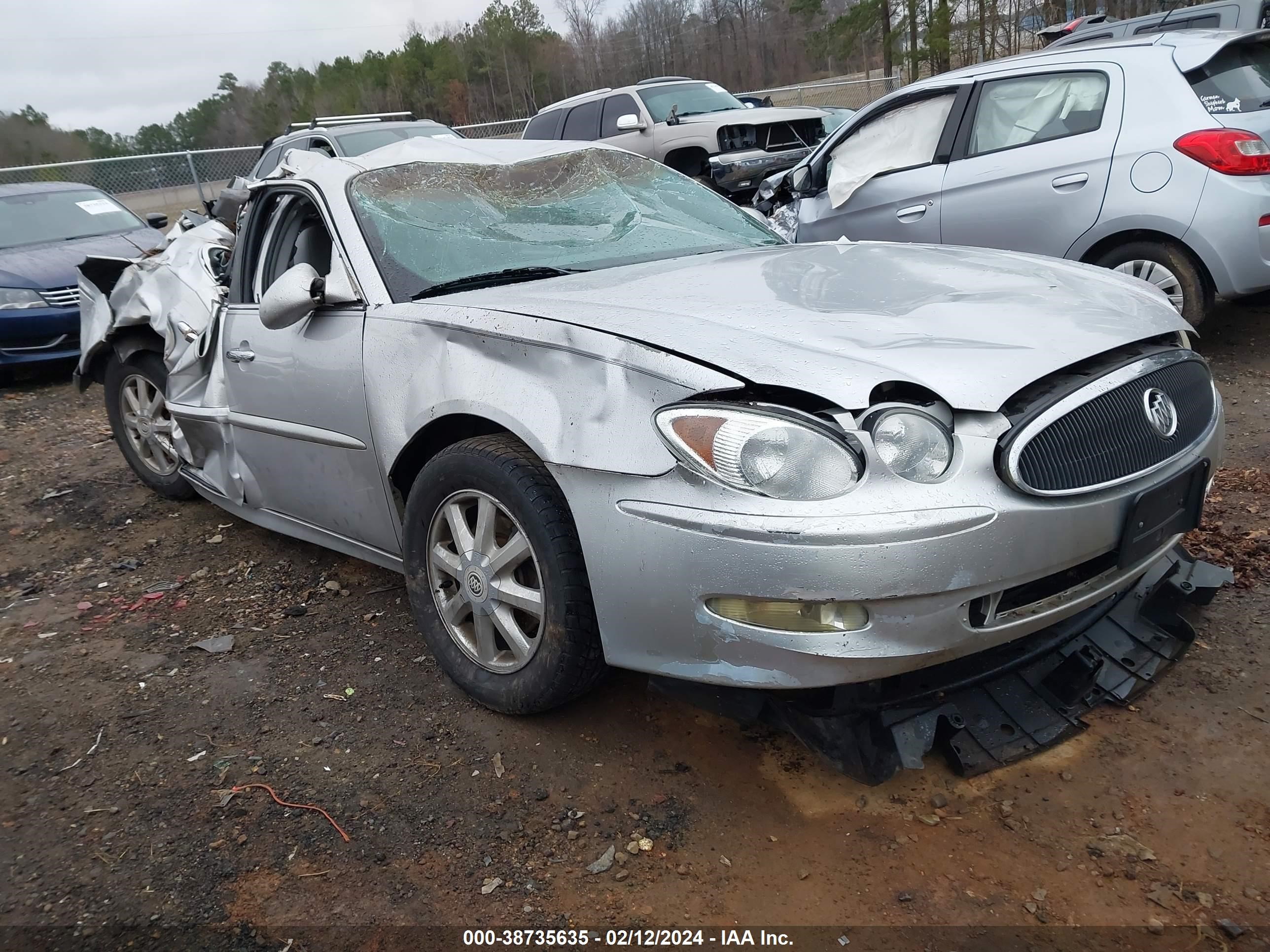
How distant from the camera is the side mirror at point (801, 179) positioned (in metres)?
6.23

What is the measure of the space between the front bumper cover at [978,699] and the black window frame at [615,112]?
32.8 feet

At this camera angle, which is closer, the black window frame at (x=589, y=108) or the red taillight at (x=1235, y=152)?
the red taillight at (x=1235, y=152)

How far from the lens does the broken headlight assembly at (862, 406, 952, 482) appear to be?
6.61ft

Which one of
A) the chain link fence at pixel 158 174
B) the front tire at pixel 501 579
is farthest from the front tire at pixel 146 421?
the chain link fence at pixel 158 174

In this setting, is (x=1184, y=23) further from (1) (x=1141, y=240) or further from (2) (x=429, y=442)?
(2) (x=429, y=442)

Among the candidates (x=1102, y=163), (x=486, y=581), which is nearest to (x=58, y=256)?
(x=486, y=581)

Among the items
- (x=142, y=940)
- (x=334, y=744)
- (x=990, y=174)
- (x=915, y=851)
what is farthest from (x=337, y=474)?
(x=990, y=174)

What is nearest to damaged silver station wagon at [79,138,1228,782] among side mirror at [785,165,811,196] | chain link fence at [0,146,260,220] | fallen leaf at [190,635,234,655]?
fallen leaf at [190,635,234,655]

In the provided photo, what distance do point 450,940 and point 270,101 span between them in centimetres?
6319

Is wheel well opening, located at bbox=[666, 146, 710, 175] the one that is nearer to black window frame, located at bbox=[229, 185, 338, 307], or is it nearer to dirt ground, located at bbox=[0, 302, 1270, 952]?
black window frame, located at bbox=[229, 185, 338, 307]

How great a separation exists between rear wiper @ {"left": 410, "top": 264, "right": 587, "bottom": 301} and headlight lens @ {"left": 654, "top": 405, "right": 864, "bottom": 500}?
115 centimetres

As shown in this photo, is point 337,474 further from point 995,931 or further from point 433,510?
point 995,931

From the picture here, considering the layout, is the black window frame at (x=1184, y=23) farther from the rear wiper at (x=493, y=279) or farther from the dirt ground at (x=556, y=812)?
the rear wiper at (x=493, y=279)

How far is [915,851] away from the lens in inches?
84.1
